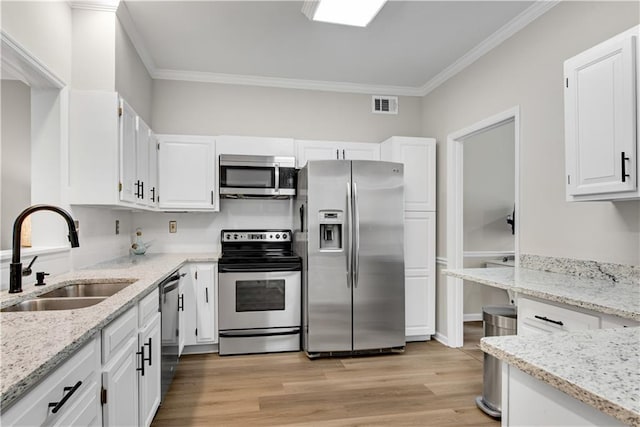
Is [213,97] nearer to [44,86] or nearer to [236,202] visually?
[236,202]

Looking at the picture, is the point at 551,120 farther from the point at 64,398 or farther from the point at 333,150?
the point at 64,398

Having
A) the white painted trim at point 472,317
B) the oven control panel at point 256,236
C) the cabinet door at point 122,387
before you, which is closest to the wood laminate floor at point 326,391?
the cabinet door at point 122,387

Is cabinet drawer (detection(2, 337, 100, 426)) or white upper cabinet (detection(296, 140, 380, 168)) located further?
white upper cabinet (detection(296, 140, 380, 168))

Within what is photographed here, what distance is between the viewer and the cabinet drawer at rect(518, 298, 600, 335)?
5.75 feet

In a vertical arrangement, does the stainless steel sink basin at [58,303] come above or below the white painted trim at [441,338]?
above

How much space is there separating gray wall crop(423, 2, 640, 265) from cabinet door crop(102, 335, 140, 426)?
264 cm

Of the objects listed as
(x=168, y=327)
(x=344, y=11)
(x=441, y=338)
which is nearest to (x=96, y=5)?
(x=344, y=11)

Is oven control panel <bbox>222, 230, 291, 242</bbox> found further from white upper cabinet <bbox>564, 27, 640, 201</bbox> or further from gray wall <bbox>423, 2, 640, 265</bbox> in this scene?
white upper cabinet <bbox>564, 27, 640, 201</bbox>

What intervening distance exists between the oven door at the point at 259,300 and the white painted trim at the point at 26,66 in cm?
199

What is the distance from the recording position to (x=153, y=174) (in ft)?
11.8

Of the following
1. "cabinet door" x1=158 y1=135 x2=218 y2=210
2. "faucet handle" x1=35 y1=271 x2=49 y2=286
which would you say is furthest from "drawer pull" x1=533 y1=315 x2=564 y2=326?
"cabinet door" x1=158 y1=135 x2=218 y2=210

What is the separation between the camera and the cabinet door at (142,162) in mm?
3076

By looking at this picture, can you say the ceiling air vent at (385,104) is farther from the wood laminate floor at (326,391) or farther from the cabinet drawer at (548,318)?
the cabinet drawer at (548,318)

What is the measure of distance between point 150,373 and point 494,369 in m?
2.13
